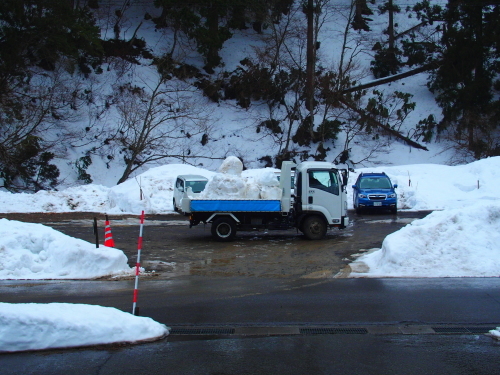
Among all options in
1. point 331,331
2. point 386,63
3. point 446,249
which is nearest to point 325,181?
point 446,249

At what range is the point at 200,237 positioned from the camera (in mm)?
17984

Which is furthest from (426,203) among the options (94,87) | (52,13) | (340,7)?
(340,7)

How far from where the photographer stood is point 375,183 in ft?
82.1

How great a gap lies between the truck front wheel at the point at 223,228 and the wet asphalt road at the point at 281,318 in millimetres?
2022

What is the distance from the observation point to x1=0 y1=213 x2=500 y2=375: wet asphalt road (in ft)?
19.9

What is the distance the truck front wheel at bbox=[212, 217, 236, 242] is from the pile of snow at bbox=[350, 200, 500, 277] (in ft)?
15.9

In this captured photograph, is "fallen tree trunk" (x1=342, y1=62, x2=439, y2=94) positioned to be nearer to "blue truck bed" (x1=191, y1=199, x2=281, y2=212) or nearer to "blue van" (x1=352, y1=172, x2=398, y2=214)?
"blue van" (x1=352, y1=172, x2=398, y2=214)

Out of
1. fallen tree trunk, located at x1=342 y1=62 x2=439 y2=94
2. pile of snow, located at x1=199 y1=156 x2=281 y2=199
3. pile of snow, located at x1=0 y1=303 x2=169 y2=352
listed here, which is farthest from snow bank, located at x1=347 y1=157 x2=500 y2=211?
pile of snow, located at x1=0 y1=303 x2=169 y2=352

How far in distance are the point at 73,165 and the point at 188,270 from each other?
2638 centimetres

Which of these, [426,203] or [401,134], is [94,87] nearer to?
[401,134]

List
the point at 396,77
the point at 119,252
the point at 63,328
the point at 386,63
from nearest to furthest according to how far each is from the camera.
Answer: the point at 63,328 < the point at 119,252 < the point at 396,77 < the point at 386,63

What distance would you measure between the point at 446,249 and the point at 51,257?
8.70 meters

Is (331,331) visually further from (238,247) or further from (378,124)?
(378,124)

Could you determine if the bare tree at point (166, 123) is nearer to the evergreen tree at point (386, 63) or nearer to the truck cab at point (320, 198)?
the evergreen tree at point (386, 63)
